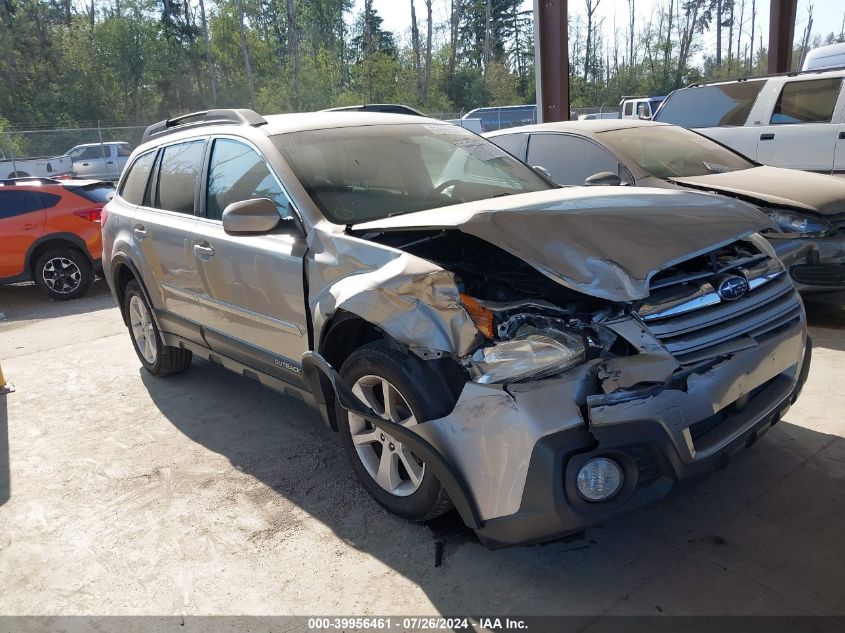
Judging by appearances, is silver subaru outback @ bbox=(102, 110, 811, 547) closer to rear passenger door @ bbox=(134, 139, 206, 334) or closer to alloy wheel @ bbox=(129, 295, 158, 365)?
rear passenger door @ bbox=(134, 139, 206, 334)

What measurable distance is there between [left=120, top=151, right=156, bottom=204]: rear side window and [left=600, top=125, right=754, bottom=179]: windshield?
3758 mm

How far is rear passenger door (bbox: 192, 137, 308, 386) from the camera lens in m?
3.42

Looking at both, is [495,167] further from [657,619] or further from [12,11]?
[12,11]

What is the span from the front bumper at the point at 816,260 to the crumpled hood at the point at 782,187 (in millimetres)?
231

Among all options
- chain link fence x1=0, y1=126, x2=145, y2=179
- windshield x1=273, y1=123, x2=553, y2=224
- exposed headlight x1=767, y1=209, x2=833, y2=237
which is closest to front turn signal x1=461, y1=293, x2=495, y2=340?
windshield x1=273, y1=123, x2=553, y2=224

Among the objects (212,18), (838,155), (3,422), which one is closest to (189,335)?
(3,422)

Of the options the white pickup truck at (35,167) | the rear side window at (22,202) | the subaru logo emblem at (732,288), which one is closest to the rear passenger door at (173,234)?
the subaru logo emblem at (732,288)

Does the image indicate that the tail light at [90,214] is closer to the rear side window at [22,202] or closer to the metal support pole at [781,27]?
the rear side window at [22,202]

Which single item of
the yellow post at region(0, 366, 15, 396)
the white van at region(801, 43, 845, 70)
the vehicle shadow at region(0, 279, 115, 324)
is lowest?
the vehicle shadow at region(0, 279, 115, 324)

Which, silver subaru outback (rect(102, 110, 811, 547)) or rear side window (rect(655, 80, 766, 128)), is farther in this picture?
rear side window (rect(655, 80, 766, 128))

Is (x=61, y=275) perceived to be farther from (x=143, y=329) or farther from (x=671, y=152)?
(x=671, y=152)

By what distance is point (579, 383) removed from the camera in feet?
7.83

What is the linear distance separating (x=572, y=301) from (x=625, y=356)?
0.33 metres

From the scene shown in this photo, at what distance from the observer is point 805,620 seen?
232 centimetres
